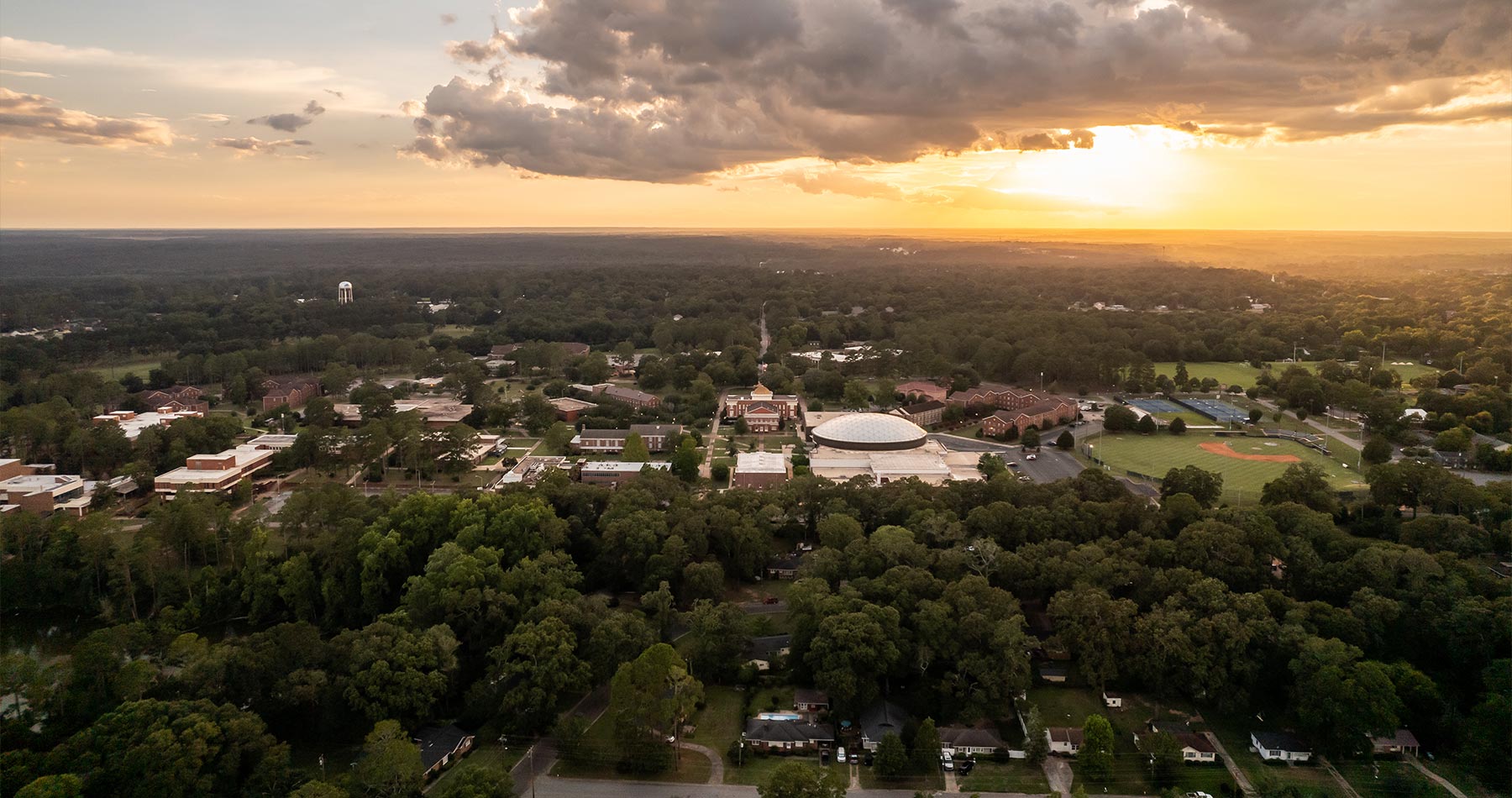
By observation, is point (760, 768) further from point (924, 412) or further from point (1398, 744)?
point (924, 412)

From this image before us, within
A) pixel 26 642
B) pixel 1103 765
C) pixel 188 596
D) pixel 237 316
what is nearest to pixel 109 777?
pixel 188 596

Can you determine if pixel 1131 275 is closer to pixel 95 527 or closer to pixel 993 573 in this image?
pixel 993 573

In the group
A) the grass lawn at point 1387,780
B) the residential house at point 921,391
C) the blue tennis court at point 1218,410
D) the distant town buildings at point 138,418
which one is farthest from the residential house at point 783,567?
the blue tennis court at point 1218,410

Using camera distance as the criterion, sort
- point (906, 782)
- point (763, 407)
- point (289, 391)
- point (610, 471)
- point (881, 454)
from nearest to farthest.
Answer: point (906, 782)
point (610, 471)
point (881, 454)
point (763, 407)
point (289, 391)

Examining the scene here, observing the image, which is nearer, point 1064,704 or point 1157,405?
point 1064,704

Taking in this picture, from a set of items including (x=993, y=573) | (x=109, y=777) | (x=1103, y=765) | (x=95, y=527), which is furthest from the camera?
(x=95, y=527)

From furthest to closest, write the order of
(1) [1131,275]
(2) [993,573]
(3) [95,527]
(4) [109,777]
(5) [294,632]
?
(1) [1131,275]
(3) [95,527]
(2) [993,573]
(5) [294,632]
(4) [109,777]

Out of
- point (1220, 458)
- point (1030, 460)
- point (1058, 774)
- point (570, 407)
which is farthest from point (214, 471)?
point (1220, 458)

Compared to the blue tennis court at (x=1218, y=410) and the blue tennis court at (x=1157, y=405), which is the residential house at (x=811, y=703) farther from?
the blue tennis court at (x=1157, y=405)
